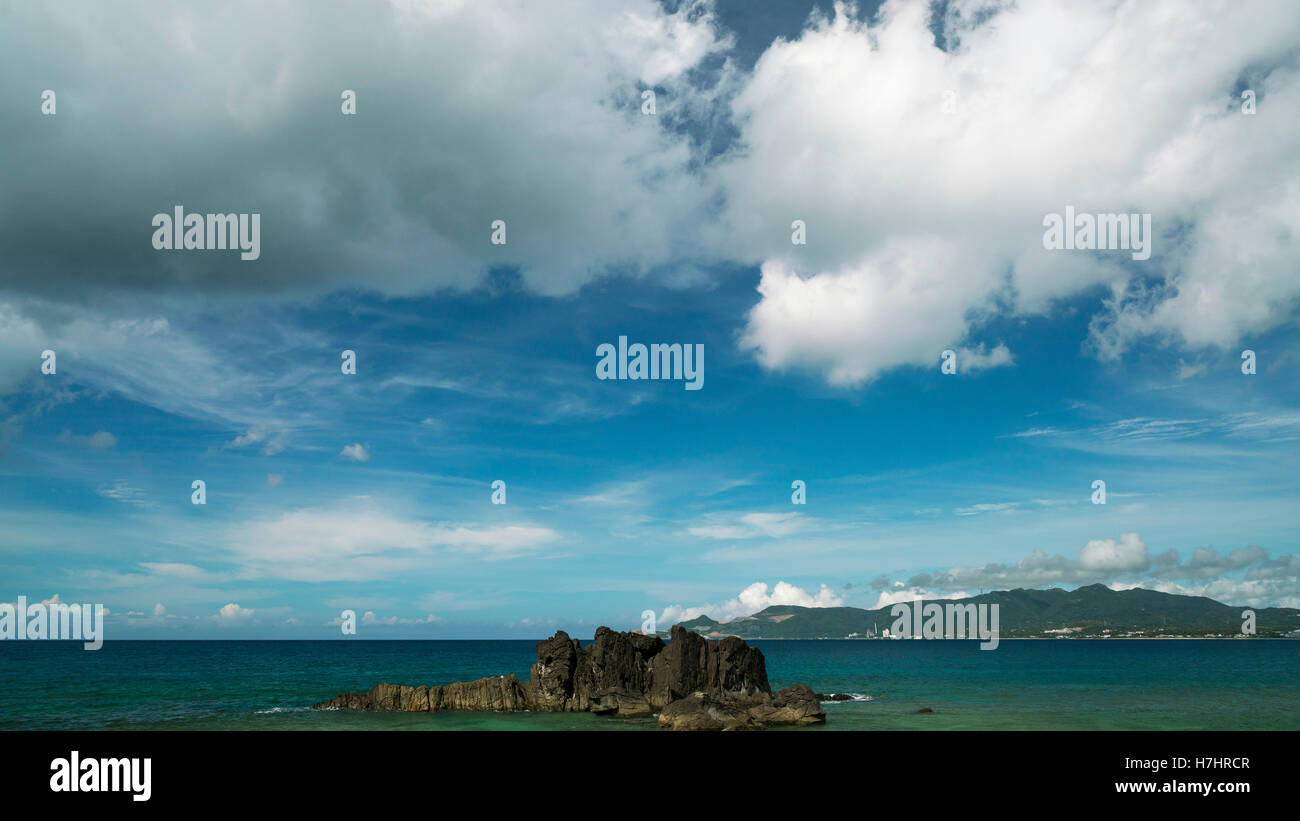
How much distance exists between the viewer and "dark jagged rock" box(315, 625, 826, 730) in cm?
4922

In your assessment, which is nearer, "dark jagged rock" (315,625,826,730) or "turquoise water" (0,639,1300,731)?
"turquoise water" (0,639,1300,731)

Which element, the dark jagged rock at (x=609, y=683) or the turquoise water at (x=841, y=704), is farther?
the dark jagged rock at (x=609, y=683)

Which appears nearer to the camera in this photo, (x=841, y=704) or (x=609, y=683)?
(x=609, y=683)

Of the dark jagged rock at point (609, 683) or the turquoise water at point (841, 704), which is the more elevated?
the dark jagged rock at point (609, 683)

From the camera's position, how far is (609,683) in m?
51.8

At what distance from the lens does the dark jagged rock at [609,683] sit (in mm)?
49219

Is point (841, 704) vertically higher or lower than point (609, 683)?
lower
